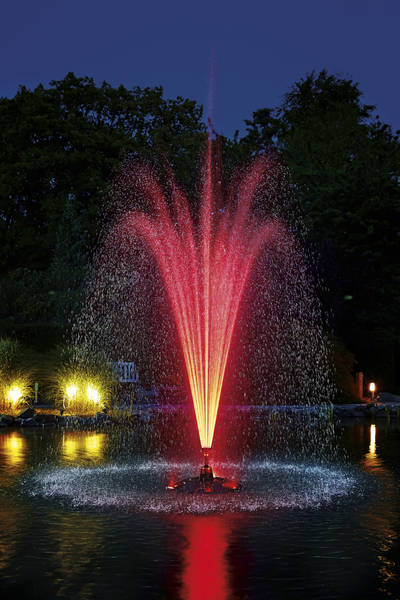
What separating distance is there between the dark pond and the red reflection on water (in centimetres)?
1

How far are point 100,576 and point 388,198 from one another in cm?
3734

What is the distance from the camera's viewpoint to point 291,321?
103 ft

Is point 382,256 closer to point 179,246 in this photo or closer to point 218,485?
point 179,246

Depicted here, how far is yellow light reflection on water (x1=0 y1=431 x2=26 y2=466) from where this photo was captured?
54.7 feet

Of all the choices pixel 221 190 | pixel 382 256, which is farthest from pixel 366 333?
pixel 221 190

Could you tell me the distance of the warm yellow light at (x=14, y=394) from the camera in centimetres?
2606

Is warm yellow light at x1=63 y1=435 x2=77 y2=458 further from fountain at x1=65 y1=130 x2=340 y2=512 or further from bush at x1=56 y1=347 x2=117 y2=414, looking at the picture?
bush at x1=56 y1=347 x2=117 y2=414

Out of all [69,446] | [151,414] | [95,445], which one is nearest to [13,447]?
[69,446]

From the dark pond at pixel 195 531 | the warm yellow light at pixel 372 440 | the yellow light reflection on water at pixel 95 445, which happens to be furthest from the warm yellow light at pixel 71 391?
the dark pond at pixel 195 531

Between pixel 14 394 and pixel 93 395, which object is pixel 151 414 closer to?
pixel 93 395

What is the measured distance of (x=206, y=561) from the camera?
350 inches

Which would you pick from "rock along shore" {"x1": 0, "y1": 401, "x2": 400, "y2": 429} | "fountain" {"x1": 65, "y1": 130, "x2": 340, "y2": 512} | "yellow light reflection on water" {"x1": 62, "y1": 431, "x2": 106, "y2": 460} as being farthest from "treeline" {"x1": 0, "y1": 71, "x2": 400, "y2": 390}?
"yellow light reflection on water" {"x1": 62, "y1": 431, "x2": 106, "y2": 460}

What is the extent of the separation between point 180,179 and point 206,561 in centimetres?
4504

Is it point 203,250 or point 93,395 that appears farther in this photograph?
point 203,250
